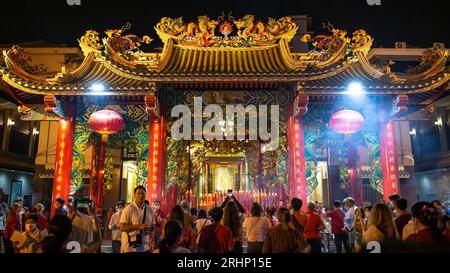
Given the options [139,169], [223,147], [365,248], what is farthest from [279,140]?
[365,248]

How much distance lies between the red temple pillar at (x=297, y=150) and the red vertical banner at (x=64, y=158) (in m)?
6.76

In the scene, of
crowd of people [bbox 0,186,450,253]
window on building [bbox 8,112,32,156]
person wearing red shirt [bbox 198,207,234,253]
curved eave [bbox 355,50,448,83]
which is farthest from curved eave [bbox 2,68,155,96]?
window on building [bbox 8,112,32,156]

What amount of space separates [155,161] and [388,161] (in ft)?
23.4

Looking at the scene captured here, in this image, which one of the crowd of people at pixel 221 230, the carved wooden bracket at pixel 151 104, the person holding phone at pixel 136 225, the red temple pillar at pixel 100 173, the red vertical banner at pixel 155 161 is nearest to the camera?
the crowd of people at pixel 221 230

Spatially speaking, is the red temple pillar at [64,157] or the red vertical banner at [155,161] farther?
the red vertical banner at [155,161]

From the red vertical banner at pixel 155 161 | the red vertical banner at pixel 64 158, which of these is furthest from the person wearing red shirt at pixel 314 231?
the red vertical banner at pixel 64 158

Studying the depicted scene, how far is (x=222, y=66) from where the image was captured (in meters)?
10.3

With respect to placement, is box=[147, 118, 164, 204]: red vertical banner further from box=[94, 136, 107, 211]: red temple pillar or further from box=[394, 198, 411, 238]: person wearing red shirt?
box=[394, 198, 411, 238]: person wearing red shirt

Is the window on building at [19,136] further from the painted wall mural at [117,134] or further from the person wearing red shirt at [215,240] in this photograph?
the person wearing red shirt at [215,240]

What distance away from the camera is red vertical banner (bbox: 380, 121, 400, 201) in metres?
9.77

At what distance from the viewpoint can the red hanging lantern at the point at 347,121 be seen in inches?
376

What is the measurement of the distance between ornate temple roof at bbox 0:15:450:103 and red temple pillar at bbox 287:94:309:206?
0.56 metres

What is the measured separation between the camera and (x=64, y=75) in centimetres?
966

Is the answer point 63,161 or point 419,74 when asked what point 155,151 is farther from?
point 419,74
